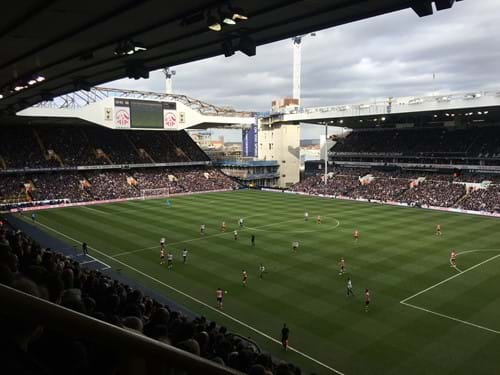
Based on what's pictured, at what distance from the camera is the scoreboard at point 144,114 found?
66.9 meters

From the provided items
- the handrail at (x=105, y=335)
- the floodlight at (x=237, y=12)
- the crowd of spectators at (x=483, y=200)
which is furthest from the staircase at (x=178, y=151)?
the handrail at (x=105, y=335)

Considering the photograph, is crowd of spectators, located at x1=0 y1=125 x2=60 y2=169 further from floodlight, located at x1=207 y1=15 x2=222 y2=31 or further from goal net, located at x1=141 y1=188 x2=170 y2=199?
floodlight, located at x1=207 y1=15 x2=222 y2=31

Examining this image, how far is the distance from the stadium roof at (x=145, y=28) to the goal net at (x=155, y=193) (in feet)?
164

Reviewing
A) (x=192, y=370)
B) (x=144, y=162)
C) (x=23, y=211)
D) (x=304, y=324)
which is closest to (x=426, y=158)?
(x=144, y=162)

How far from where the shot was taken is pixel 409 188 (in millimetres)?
65375

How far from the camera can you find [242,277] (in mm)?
25359

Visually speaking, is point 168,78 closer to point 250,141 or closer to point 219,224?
point 250,141

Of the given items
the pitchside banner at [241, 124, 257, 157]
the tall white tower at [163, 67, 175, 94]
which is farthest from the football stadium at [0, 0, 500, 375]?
the tall white tower at [163, 67, 175, 94]

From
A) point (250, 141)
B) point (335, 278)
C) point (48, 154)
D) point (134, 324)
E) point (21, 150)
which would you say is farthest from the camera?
point (250, 141)

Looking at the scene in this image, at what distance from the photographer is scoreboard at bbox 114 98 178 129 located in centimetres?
6694

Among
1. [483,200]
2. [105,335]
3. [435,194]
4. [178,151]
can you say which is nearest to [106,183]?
[178,151]

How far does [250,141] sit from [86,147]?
38294 millimetres

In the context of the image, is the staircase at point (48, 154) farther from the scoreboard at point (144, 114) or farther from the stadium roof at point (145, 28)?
the stadium roof at point (145, 28)

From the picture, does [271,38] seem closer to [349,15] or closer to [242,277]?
[349,15]
